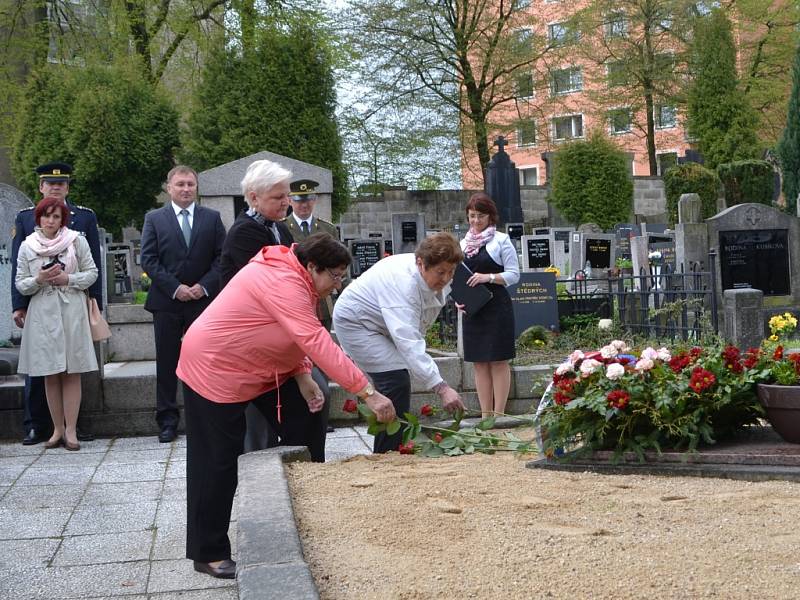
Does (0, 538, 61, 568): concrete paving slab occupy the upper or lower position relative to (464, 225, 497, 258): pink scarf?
lower

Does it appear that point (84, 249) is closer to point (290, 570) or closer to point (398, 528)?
point (398, 528)

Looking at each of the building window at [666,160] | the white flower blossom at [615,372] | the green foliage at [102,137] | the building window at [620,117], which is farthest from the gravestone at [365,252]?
the building window at [666,160]

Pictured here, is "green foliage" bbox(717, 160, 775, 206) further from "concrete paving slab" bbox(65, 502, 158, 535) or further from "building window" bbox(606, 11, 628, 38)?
"concrete paving slab" bbox(65, 502, 158, 535)

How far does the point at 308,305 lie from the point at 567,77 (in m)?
34.6

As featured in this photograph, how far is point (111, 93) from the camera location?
23.9 meters

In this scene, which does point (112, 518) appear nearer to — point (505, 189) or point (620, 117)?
point (505, 189)

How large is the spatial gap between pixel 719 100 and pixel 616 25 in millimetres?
4998

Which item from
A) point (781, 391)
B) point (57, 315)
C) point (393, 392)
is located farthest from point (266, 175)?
point (57, 315)

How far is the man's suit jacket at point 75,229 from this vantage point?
8227 mm

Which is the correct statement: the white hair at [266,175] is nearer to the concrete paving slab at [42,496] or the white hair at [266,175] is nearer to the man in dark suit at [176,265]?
the concrete paving slab at [42,496]

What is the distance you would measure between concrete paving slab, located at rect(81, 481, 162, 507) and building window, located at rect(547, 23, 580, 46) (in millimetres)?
30730

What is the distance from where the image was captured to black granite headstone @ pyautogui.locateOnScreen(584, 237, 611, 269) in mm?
17297

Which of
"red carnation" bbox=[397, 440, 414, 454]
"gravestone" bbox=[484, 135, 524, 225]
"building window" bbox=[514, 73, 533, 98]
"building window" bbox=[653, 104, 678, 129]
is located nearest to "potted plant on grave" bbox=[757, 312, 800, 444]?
"red carnation" bbox=[397, 440, 414, 454]

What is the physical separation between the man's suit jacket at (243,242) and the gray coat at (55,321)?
8.13 feet
